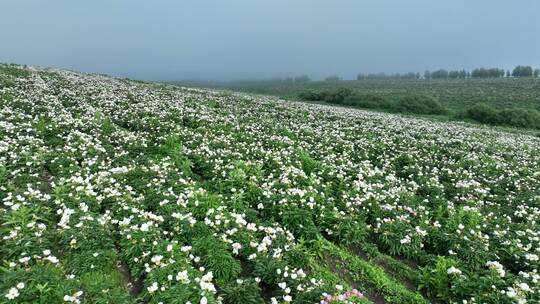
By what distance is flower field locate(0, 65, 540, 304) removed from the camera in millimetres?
5820

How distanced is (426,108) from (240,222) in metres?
48.6

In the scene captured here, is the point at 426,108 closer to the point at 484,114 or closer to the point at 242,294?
the point at 484,114

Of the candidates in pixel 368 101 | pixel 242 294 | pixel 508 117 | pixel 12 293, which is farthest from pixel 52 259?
pixel 368 101

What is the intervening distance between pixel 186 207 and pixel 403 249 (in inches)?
213

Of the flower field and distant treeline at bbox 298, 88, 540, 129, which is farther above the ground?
distant treeline at bbox 298, 88, 540, 129

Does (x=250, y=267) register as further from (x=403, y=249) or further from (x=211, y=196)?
(x=403, y=249)

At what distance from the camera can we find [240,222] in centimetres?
739

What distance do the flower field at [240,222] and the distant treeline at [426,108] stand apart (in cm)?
3122

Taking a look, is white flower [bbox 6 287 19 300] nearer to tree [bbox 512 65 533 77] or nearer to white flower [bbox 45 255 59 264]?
white flower [bbox 45 255 59 264]

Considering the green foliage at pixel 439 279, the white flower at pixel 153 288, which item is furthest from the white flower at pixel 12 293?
the green foliage at pixel 439 279

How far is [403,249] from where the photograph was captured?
8117 millimetres

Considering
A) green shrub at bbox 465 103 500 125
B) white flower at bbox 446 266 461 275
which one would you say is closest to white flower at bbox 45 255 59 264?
white flower at bbox 446 266 461 275

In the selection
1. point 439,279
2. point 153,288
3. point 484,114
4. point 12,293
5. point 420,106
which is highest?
point 420,106

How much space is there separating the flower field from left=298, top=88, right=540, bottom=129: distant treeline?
102ft
